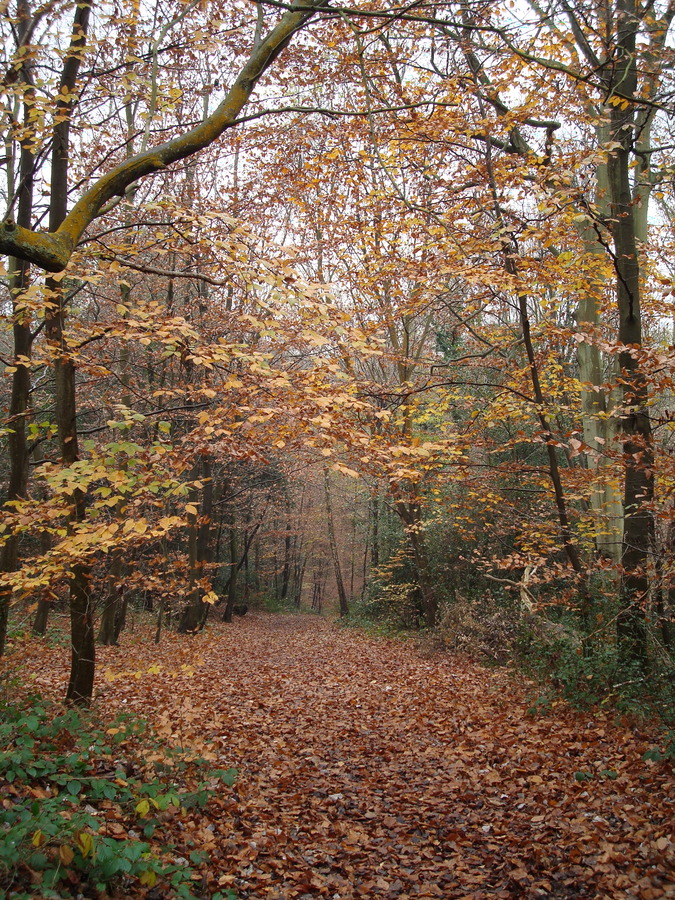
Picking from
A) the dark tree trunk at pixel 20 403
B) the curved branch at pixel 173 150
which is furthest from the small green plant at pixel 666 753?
the dark tree trunk at pixel 20 403

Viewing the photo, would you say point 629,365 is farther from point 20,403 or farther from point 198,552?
point 198,552

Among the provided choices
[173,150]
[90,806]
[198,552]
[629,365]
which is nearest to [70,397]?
[173,150]

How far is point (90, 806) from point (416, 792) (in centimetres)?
316

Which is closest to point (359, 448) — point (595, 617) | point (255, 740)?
point (255, 740)

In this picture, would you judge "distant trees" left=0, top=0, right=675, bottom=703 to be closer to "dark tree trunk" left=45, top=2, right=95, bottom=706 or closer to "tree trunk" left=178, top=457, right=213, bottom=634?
"dark tree trunk" left=45, top=2, right=95, bottom=706

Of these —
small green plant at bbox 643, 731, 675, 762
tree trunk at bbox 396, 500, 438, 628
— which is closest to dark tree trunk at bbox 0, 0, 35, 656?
small green plant at bbox 643, 731, 675, 762

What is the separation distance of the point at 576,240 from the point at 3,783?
9.73m

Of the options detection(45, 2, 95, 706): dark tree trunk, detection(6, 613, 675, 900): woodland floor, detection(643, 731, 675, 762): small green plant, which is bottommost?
detection(6, 613, 675, 900): woodland floor

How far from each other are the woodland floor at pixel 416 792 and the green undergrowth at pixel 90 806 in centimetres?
26

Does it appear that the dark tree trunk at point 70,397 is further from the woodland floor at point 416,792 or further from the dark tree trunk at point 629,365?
the dark tree trunk at point 629,365

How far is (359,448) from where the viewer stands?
5211mm

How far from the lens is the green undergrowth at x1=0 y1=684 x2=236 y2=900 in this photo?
3.06m

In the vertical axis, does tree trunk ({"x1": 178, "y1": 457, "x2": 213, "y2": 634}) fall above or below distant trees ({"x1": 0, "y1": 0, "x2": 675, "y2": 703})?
below

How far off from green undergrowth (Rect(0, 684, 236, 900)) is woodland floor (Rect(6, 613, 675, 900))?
265mm
